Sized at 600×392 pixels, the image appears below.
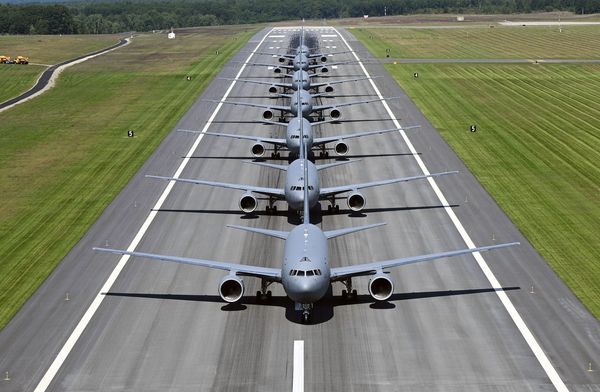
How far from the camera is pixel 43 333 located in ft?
141

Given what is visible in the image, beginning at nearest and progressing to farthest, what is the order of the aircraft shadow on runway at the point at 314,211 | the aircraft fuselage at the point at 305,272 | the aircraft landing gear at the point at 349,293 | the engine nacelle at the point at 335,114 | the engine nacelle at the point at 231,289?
the aircraft fuselage at the point at 305,272 → the engine nacelle at the point at 231,289 → the aircraft landing gear at the point at 349,293 → the aircraft shadow on runway at the point at 314,211 → the engine nacelle at the point at 335,114

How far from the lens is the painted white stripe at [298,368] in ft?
121

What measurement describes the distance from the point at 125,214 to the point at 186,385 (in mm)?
28757

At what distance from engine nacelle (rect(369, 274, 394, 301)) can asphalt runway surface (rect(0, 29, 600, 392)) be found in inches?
41.5

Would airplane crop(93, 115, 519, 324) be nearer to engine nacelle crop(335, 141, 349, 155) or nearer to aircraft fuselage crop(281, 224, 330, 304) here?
aircraft fuselage crop(281, 224, 330, 304)

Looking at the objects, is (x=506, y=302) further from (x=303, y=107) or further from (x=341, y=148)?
(x=303, y=107)

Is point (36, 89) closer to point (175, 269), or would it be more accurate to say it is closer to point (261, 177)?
point (261, 177)

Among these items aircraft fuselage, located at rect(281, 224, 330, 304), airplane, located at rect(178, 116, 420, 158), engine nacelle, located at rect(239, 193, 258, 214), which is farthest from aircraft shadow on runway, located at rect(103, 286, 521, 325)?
airplane, located at rect(178, 116, 420, 158)

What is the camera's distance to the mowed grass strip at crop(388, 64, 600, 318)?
56438 millimetres

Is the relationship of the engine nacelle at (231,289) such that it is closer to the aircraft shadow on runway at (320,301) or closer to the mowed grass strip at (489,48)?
the aircraft shadow on runway at (320,301)

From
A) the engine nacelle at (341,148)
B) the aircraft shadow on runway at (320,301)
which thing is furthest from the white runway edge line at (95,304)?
the engine nacelle at (341,148)

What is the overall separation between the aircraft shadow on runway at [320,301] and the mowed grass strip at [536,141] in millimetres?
8067

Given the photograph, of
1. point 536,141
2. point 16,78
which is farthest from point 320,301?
point 16,78

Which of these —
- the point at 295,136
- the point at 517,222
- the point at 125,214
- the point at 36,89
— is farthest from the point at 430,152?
the point at 36,89
